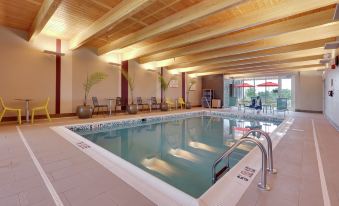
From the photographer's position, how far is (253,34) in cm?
514

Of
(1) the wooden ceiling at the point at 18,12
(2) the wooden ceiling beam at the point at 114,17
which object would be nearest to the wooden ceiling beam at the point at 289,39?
(2) the wooden ceiling beam at the point at 114,17

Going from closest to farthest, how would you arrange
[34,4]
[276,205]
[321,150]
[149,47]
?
1. [276,205]
2. [321,150]
3. [34,4]
4. [149,47]

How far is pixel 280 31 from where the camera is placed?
4.60 meters

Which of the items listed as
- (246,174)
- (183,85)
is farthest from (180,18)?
(183,85)

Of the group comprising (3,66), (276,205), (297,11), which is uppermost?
(297,11)

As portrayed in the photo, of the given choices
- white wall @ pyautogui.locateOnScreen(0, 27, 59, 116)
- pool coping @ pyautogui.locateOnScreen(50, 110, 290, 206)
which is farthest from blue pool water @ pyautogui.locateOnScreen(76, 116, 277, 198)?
white wall @ pyautogui.locateOnScreen(0, 27, 59, 116)

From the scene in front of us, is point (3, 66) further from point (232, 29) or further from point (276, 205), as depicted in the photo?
point (276, 205)

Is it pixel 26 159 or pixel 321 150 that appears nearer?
pixel 26 159

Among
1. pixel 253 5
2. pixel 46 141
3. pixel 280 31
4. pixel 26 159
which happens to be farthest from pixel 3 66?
pixel 280 31

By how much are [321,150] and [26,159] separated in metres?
4.82

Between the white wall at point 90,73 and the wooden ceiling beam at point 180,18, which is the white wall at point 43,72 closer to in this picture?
the white wall at point 90,73

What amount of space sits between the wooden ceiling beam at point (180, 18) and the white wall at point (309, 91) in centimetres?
1045

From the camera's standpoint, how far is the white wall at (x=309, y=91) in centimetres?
1026

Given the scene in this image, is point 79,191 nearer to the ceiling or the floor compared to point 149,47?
nearer to the floor
